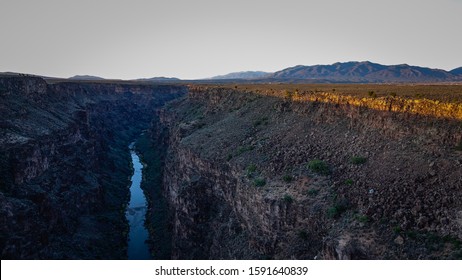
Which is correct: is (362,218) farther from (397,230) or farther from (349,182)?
(349,182)

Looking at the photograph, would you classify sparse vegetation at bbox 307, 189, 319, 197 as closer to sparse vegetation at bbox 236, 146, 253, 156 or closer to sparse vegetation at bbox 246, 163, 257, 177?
sparse vegetation at bbox 246, 163, 257, 177

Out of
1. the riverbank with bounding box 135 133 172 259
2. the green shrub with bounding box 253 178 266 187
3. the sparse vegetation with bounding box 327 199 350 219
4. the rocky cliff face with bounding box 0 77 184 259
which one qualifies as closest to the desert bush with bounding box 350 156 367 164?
the sparse vegetation with bounding box 327 199 350 219

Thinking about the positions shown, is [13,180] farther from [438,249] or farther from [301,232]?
[438,249]

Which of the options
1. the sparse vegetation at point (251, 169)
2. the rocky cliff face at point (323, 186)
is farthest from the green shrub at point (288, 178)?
the sparse vegetation at point (251, 169)

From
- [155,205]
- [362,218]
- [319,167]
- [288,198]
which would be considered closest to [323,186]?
[319,167]

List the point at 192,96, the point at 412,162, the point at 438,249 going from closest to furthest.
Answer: the point at 438,249
the point at 412,162
the point at 192,96

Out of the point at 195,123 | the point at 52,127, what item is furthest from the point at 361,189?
the point at 52,127
